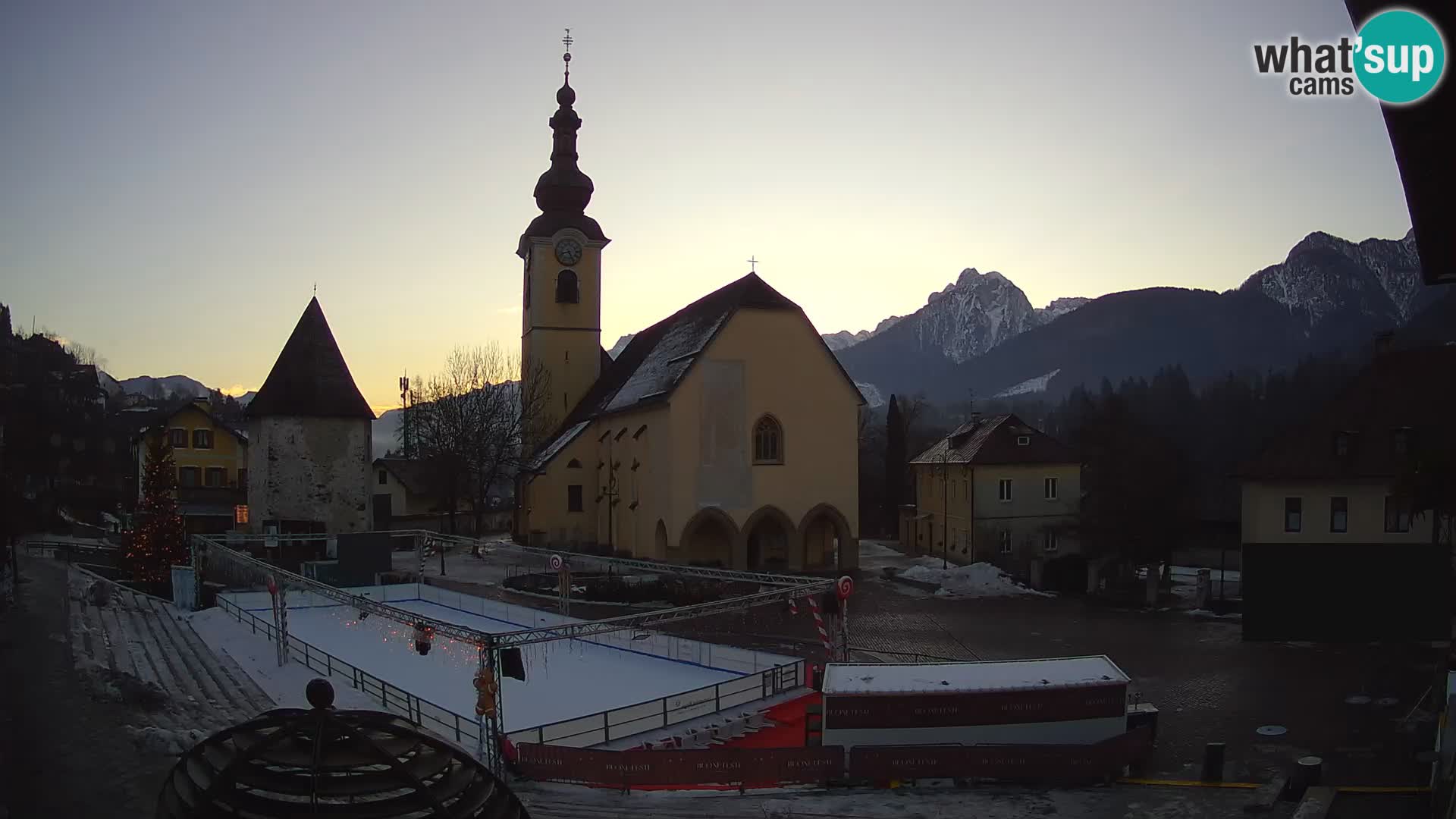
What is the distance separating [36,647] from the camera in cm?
1750

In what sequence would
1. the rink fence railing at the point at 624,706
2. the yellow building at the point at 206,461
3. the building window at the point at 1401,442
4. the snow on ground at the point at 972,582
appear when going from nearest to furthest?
1. the rink fence railing at the point at 624,706
2. the building window at the point at 1401,442
3. the snow on ground at the point at 972,582
4. the yellow building at the point at 206,461

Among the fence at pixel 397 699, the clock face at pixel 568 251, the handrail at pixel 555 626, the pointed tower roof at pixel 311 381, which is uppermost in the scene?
the clock face at pixel 568 251

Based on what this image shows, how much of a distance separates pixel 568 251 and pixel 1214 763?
43.5 m

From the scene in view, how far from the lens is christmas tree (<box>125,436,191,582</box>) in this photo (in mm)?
30609

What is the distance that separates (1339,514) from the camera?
24.9m

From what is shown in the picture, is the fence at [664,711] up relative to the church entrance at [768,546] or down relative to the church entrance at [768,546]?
down

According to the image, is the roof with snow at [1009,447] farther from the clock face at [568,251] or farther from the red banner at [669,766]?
the red banner at [669,766]

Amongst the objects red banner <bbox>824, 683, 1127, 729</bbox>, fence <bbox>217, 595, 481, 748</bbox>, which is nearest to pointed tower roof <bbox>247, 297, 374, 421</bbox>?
fence <bbox>217, 595, 481, 748</bbox>

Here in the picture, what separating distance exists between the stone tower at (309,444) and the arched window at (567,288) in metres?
14.2

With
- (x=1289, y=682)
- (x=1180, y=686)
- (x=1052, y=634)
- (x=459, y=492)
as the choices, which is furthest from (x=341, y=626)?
(x=459, y=492)

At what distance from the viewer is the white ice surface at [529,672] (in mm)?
18109

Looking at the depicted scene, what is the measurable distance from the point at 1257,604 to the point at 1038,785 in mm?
14417

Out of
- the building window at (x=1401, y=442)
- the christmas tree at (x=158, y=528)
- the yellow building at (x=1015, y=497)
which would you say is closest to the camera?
the building window at (x=1401, y=442)

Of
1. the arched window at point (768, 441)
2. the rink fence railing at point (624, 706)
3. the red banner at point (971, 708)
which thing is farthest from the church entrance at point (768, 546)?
the red banner at point (971, 708)
